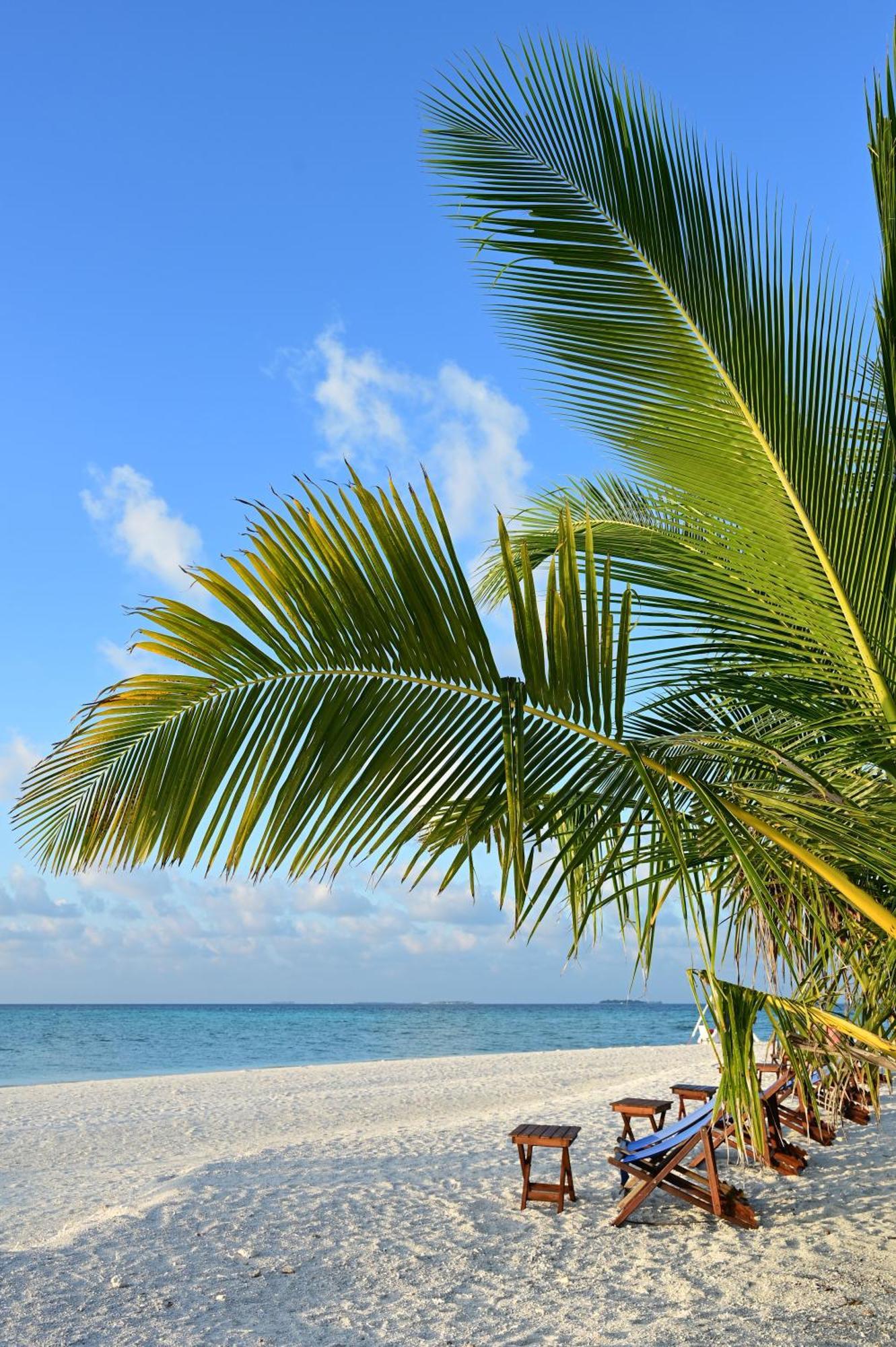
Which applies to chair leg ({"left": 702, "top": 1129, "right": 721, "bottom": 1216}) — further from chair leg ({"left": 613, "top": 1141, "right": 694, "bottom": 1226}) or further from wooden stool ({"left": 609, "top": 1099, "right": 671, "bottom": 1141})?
wooden stool ({"left": 609, "top": 1099, "right": 671, "bottom": 1141})

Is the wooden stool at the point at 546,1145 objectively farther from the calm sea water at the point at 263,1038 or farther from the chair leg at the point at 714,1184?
A: the calm sea water at the point at 263,1038

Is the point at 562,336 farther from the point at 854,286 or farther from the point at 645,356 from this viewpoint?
the point at 854,286

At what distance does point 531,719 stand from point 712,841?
33.1 inches

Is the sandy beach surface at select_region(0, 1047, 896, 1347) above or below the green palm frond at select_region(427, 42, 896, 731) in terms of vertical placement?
below

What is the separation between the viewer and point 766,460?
2391 millimetres

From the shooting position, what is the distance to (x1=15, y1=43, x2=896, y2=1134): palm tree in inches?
85.7

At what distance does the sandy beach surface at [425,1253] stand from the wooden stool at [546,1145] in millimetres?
97

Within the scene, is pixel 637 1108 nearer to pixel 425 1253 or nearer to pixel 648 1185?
pixel 648 1185

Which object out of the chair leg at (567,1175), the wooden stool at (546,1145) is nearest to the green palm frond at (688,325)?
the wooden stool at (546,1145)

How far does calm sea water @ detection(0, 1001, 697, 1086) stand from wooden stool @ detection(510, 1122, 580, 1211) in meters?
21.0

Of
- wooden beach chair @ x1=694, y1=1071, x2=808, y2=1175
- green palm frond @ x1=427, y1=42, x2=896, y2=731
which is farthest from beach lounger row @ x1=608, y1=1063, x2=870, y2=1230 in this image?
green palm frond @ x1=427, y1=42, x2=896, y2=731

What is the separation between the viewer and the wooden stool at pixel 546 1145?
5.94 m

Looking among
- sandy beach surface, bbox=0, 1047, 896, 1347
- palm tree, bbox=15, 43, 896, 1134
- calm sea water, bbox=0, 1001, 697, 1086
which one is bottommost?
calm sea water, bbox=0, 1001, 697, 1086

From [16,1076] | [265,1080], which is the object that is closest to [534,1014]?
[16,1076]
